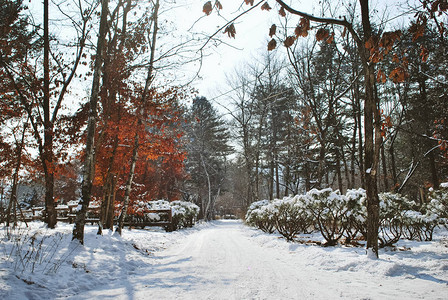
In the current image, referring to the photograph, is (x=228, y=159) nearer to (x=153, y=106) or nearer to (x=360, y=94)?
(x=360, y=94)

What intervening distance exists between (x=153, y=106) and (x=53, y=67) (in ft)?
14.3

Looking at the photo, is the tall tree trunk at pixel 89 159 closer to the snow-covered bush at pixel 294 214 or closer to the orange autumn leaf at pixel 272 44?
the orange autumn leaf at pixel 272 44

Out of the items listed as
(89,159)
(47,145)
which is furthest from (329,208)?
(47,145)

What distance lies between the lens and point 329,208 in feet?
23.2

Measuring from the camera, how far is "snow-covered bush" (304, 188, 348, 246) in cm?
689

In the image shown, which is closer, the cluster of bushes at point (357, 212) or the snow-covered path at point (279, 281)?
the snow-covered path at point (279, 281)

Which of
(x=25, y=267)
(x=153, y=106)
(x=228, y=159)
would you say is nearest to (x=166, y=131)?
(x=153, y=106)

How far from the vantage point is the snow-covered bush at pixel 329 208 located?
22.6 ft

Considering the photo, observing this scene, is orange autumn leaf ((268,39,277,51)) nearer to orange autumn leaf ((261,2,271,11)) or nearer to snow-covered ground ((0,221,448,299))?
orange autumn leaf ((261,2,271,11))

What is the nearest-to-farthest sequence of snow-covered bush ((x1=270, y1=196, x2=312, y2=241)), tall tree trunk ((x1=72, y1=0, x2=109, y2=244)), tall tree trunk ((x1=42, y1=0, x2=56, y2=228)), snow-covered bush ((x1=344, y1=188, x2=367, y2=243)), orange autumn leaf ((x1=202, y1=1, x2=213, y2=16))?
orange autumn leaf ((x1=202, y1=1, x2=213, y2=16)) → tall tree trunk ((x1=72, y1=0, x2=109, y2=244)) → snow-covered bush ((x1=344, y1=188, x2=367, y2=243)) → snow-covered bush ((x1=270, y1=196, x2=312, y2=241)) → tall tree trunk ((x1=42, y1=0, x2=56, y2=228))

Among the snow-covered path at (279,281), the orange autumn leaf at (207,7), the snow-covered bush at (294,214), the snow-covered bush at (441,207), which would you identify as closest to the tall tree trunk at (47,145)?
the snow-covered path at (279,281)

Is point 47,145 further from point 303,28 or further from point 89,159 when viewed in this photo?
point 303,28

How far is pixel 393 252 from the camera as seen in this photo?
19.3ft

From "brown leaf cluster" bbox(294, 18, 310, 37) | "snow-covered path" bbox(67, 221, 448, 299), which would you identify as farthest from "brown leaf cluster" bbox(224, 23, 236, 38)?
"snow-covered path" bbox(67, 221, 448, 299)
